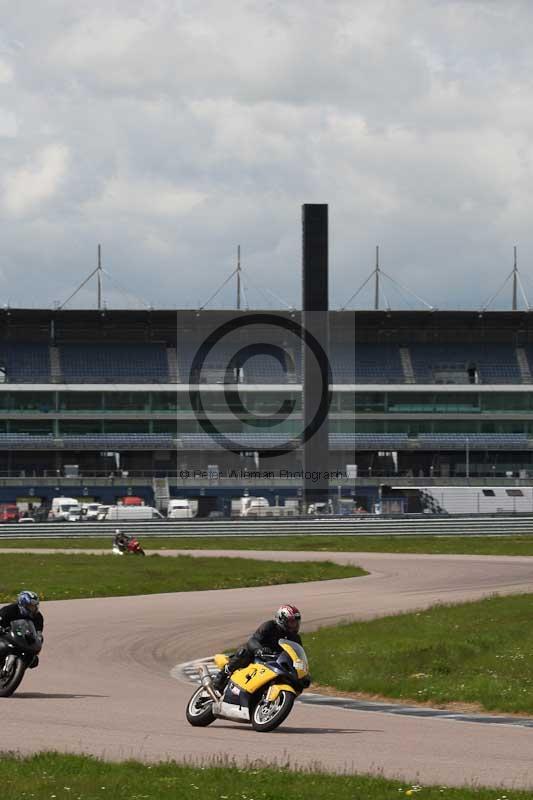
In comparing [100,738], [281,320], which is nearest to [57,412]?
[281,320]

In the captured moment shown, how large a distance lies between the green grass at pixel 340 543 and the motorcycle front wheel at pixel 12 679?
129 ft

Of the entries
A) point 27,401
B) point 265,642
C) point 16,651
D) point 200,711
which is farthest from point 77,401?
point 265,642

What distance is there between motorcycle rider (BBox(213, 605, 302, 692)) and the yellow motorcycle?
93 mm

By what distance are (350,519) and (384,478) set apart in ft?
73.4

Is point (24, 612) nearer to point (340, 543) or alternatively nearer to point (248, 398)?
point (340, 543)

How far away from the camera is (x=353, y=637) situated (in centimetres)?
2575

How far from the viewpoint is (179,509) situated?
84312mm

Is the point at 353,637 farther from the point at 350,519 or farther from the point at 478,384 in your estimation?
the point at 478,384

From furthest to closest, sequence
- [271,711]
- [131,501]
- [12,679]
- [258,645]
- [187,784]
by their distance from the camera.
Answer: [131,501], [12,679], [258,645], [271,711], [187,784]

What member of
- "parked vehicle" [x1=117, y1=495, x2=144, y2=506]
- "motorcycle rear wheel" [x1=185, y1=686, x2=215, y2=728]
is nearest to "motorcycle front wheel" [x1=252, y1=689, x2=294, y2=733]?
"motorcycle rear wheel" [x1=185, y1=686, x2=215, y2=728]

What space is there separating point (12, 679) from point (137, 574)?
23.7 m

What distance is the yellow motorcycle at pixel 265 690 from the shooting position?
1512cm

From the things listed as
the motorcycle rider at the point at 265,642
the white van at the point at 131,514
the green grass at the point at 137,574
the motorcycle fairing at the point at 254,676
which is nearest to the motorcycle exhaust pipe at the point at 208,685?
the motorcycle rider at the point at 265,642

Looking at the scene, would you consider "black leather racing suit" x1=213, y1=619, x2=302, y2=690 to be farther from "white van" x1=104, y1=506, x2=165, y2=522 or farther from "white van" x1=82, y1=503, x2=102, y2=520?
"white van" x1=82, y1=503, x2=102, y2=520
